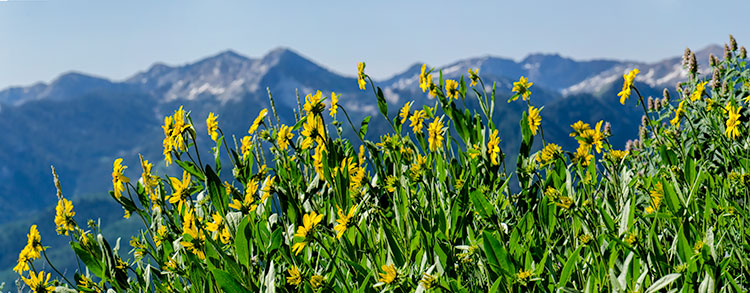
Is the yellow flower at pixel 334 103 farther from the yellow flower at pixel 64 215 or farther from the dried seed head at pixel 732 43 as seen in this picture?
the dried seed head at pixel 732 43

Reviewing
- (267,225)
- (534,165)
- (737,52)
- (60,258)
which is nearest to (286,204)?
(267,225)

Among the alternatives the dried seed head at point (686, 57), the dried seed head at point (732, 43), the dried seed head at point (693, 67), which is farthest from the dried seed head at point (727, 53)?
the dried seed head at point (693, 67)

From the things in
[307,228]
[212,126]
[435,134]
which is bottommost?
[307,228]

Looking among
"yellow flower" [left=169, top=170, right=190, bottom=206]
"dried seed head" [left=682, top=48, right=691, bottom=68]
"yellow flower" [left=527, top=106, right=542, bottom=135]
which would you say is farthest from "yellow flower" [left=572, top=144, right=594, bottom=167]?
"dried seed head" [left=682, top=48, right=691, bottom=68]

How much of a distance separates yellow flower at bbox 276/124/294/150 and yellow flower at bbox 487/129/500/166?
87 cm

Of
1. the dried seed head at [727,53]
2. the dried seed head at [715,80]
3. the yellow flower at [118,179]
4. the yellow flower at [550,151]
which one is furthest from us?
the dried seed head at [727,53]

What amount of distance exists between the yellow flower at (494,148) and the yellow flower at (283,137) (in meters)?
0.87

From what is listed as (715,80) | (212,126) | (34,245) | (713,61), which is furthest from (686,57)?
(34,245)

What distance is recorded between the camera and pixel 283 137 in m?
2.61

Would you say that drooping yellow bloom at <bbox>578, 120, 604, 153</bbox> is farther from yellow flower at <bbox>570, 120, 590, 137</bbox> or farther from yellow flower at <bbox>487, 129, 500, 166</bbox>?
yellow flower at <bbox>487, 129, 500, 166</bbox>

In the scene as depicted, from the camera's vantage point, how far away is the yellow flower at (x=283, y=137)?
8.46ft

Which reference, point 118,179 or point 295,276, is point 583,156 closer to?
point 295,276

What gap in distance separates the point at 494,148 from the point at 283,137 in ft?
3.03

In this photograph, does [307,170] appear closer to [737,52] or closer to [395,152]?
[395,152]
